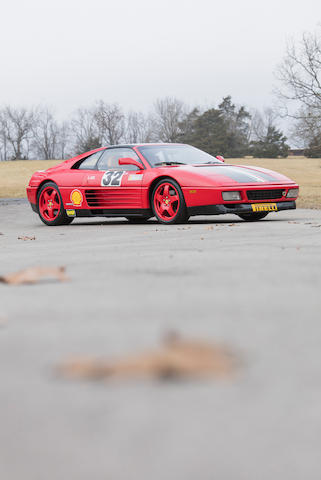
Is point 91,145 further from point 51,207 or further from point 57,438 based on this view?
point 57,438

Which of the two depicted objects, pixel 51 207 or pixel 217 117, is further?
pixel 217 117

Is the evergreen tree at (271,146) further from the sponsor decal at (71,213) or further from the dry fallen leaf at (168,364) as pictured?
the dry fallen leaf at (168,364)

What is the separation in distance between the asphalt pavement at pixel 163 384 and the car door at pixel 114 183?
20.1 ft

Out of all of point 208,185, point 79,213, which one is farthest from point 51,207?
point 208,185

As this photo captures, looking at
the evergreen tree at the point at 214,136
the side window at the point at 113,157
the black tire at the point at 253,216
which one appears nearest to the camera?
the side window at the point at 113,157

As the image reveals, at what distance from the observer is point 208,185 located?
405 inches

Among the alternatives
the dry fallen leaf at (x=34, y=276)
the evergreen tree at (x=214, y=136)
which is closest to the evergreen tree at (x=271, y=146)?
the evergreen tree at (x=214, y=136)

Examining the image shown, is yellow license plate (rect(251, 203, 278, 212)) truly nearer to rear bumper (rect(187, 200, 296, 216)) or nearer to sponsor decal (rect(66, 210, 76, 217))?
rear bumper (rect(187, 200, 296, 216))

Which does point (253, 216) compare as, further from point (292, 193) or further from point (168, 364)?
point (168, 364)

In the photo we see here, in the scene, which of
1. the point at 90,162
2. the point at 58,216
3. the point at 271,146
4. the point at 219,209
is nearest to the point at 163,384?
the point at 219,209

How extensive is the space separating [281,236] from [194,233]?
1.19 m

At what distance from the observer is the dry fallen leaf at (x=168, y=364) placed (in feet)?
6.67

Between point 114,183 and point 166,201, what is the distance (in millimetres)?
1083

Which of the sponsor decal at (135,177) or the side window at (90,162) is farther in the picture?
the side window at (90,162)
